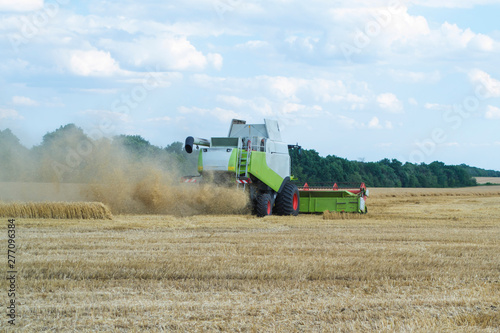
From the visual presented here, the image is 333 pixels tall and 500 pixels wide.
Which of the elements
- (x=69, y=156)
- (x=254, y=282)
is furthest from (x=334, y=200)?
(x=254, y=282)

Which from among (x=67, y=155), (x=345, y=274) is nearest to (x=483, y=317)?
(x=345, y=274)

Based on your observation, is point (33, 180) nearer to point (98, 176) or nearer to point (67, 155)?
point (67, 155)

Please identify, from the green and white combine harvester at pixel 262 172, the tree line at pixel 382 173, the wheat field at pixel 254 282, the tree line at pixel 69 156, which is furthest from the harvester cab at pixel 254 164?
the tree line at pixel 382 173

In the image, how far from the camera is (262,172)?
15.3 metres

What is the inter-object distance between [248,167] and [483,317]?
1051cm

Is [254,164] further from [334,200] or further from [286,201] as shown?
[334,200]

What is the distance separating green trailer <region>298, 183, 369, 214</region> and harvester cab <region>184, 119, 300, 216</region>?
0.77 m

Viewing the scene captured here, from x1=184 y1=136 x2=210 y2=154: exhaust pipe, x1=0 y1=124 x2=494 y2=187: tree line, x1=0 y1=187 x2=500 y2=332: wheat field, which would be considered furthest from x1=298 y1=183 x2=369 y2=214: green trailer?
x1=0 y1=187 x2=500 y2=332: wheat field

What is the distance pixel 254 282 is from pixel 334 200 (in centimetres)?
1174

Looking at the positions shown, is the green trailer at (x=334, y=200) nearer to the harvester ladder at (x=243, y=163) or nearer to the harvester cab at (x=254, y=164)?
the harvester cab at (x=254, y=164)

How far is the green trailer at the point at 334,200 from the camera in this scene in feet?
A: 55.8

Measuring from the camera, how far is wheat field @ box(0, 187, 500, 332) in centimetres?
435

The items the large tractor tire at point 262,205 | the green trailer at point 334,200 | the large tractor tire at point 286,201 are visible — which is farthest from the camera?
the green trailer at point 334,200

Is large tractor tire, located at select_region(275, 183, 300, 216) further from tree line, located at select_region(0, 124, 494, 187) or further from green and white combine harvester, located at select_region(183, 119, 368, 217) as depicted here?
tree line, located at select_region(0, 124, 494, 187)
